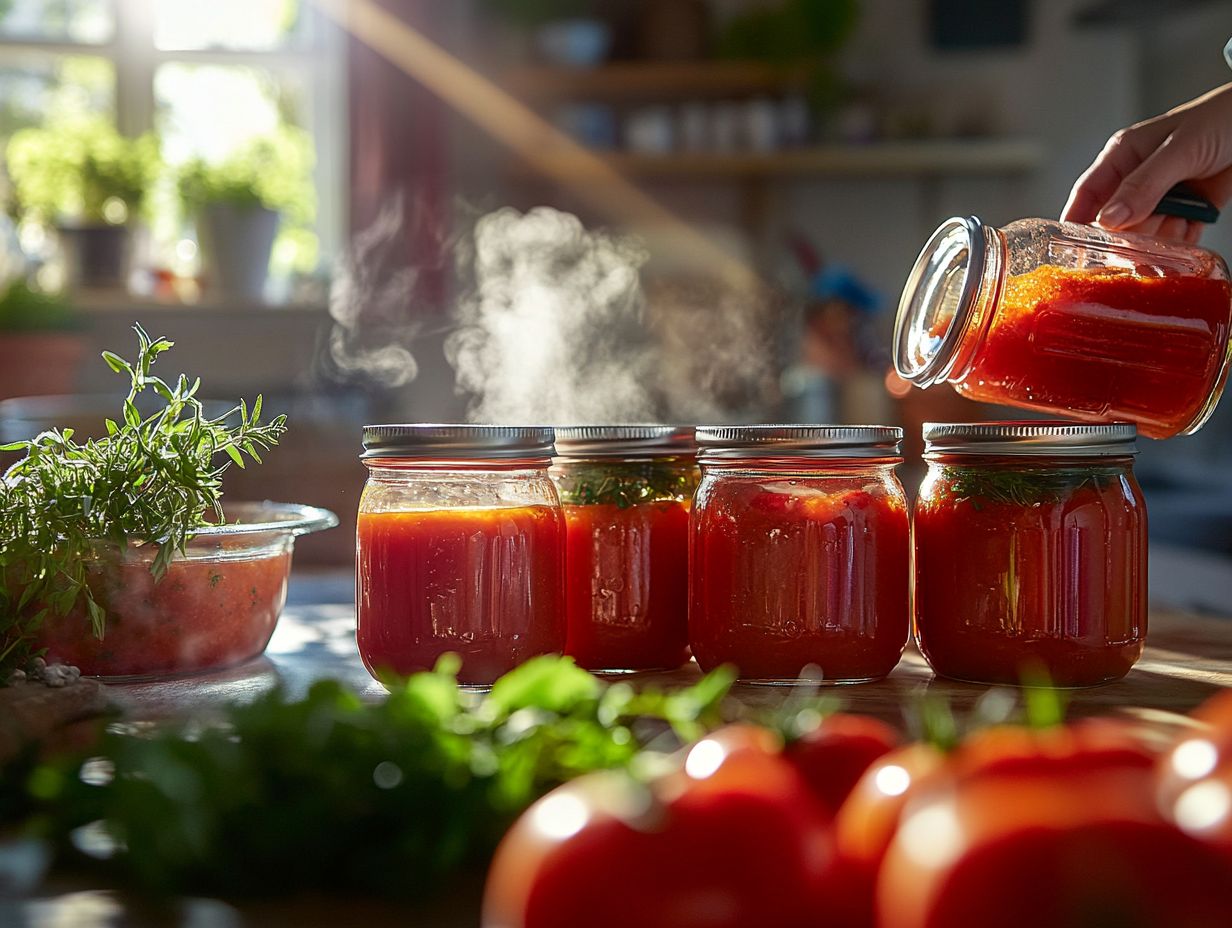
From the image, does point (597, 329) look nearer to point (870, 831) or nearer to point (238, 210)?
point (238, 210)

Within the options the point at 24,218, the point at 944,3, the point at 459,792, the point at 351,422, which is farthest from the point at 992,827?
the point at 944,3

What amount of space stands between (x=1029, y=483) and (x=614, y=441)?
33 centimetres

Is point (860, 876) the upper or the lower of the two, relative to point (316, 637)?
upper

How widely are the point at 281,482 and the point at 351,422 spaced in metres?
1.29

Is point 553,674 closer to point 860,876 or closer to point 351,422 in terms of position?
point 860,876

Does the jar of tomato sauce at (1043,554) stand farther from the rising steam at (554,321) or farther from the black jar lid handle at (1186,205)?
the rising steam at (554,321)

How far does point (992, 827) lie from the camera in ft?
1.33

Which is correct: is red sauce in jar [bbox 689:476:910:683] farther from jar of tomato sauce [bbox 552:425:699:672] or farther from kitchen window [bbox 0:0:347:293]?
kitchen window [bbox 0:0:347:293]

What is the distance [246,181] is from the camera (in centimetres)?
381

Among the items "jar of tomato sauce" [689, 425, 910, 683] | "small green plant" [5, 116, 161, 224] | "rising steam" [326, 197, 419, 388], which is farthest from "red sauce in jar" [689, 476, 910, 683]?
"rising steam" [326, 197, 419, 388]

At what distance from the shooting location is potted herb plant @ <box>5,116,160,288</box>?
3.76 metres

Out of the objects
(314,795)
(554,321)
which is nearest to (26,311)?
(554,321)

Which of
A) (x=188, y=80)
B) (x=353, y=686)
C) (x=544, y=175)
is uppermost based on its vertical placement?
(x=188, y=80)

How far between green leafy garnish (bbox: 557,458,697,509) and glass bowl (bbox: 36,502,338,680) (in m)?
0.22
